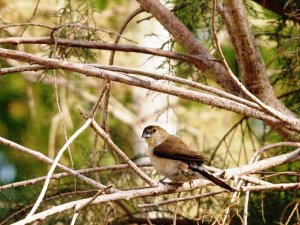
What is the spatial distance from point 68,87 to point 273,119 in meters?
5.27

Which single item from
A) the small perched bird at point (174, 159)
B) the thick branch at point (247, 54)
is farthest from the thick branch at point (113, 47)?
the small perched bird at point (174, 159)

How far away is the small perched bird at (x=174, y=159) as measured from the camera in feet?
11.3

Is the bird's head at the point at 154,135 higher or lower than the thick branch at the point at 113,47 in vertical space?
lower

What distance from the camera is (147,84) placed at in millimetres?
2932

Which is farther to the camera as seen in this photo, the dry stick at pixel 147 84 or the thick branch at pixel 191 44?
the thick branch at pixel 191 44

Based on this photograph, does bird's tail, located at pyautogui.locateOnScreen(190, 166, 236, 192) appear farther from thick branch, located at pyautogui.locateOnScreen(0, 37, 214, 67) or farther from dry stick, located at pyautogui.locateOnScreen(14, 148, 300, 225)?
thick branch, located at pyautogui.locateOnScreen(0, 37, 214, 67)

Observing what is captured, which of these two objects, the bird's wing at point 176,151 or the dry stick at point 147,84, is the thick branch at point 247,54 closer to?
the bird's wing at point 176,151

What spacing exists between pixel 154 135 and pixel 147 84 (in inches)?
41.9

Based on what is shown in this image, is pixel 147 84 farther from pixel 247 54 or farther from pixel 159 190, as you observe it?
pixel 247 54

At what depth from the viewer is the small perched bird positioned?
11.3 ft

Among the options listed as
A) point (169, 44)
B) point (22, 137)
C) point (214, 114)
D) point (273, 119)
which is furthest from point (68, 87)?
point (273, 119)

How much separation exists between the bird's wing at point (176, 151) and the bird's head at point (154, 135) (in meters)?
0.06

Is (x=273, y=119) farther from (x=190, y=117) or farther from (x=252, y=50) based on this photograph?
(x=190, y=117)

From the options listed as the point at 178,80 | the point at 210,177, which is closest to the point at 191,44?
the point at 210,177
